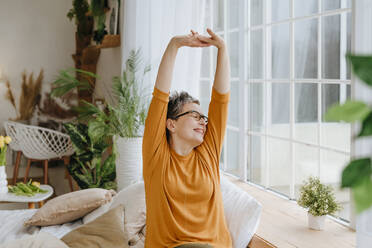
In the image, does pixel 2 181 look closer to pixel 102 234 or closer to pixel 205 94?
pixel 102 234

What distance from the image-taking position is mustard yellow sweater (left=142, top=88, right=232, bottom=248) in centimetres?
168

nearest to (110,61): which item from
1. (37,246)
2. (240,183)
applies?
(240,183)

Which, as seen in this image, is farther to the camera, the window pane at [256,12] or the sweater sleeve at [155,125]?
the window pane at [256,12]

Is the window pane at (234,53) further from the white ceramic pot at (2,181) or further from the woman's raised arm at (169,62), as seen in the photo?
the white ceramic pot at (2,181)

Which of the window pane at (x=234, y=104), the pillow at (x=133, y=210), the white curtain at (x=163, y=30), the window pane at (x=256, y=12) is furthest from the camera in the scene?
the window pane at (x=234, y=104)

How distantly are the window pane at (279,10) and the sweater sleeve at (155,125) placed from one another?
3.89ft

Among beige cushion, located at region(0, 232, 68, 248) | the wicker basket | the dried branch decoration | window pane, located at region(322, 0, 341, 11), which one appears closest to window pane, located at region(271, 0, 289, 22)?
window pane, located at region(322, 0, 341, 11)

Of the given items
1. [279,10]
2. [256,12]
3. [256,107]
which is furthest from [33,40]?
[279,10]

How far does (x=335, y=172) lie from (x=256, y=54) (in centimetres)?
101

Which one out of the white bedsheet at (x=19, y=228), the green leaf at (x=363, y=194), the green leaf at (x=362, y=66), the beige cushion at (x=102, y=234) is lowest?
the white bedsheet at (x=19, y=228)

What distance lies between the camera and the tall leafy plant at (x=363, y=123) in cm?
29

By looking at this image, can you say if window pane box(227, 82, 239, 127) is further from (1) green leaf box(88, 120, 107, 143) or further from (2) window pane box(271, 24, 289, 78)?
(1) green leaf box(88, 120, 107, 143)

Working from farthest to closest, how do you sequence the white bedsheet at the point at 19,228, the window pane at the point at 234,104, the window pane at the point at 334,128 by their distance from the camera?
the window pane at the point at 234,104 < the white bedsheet at the point at 19,228 < the window pane at the point at 334,128

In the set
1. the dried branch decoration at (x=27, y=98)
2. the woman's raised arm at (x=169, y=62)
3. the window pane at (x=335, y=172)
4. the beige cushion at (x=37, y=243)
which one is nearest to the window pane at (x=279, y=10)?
the window pane at (x=335, y=172)
